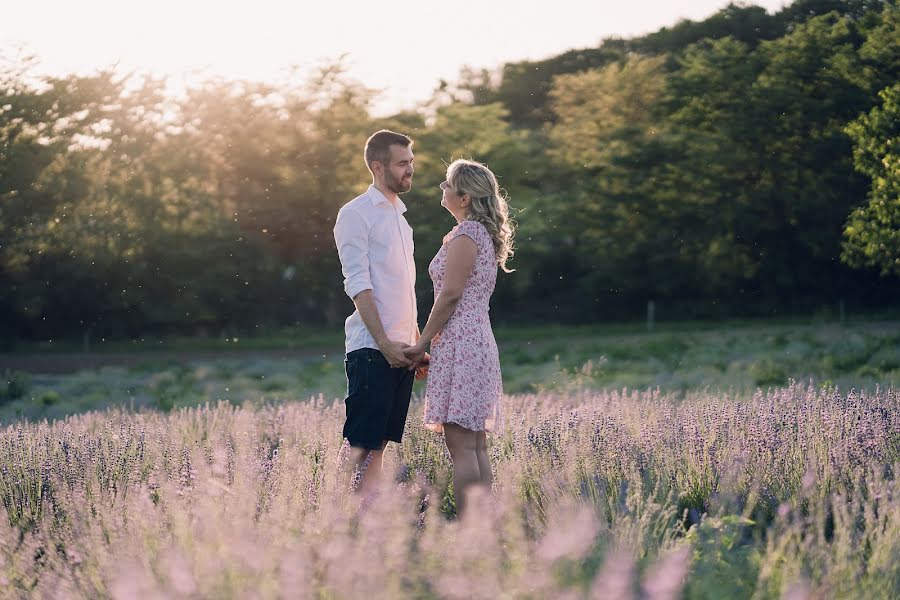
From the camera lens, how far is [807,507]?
493cm

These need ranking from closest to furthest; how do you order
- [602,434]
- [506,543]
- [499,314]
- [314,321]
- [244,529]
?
1. [244,529]
2. [506,543]
3. [602,434]
4. [314,321]
5. [499,314]

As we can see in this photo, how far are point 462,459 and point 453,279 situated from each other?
823mm

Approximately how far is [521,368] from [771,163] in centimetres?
1726

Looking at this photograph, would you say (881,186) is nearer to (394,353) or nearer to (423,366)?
(423,366)

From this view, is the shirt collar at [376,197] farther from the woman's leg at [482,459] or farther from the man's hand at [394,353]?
the woman's leg at [482,459]

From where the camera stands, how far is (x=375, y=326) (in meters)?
4.56

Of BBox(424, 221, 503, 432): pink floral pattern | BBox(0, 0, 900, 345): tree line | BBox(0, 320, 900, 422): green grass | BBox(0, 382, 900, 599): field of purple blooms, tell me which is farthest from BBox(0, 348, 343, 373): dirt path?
BBox(424, 221, 503, 432): pink floral pattern

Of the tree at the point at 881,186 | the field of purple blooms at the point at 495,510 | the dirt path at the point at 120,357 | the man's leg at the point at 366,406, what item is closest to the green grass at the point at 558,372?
the dirt path at the point at 120,357

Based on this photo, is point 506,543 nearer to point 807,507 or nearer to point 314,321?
point 807,507

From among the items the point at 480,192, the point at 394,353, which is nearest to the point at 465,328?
the point at 394,353

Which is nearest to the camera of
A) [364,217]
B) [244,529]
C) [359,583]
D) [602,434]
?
[359,583]

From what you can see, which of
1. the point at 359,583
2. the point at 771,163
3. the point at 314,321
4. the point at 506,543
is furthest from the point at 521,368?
the point at 771,163

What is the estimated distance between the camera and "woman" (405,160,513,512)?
15.2 feet

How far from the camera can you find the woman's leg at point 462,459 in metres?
4.68
